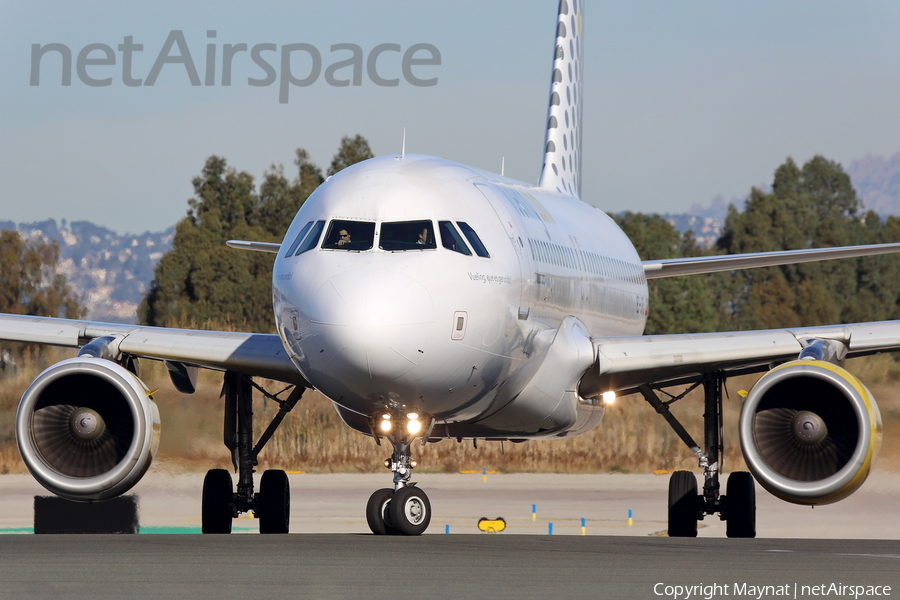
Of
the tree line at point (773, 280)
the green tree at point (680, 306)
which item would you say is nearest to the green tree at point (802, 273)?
the tree line at point (773, 280)

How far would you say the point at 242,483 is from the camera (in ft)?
59.9

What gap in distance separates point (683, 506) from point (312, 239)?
7.33m

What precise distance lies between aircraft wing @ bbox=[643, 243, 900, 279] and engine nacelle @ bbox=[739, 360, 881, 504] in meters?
4.22

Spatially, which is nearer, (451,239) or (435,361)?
(435,361)

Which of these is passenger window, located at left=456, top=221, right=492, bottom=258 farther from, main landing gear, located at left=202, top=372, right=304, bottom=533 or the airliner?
main landing gear, located at left=202, top=372, right=304, bottom=533

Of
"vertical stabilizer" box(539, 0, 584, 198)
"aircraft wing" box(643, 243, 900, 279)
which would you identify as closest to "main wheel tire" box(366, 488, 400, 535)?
"aircraft wing" box(643, 243, 900, 279)

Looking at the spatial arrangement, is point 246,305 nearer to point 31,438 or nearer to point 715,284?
point 715,284

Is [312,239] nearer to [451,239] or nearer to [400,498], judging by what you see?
[451,239]

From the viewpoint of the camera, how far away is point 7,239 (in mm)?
64375

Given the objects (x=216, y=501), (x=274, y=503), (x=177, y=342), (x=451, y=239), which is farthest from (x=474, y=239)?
(x=216, y=501)

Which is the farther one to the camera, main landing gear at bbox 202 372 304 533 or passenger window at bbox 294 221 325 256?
main landing gear at bbox 202 372 304 533

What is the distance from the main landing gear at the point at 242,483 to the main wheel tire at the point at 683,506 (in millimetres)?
4854

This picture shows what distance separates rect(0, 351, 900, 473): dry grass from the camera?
25.4 m

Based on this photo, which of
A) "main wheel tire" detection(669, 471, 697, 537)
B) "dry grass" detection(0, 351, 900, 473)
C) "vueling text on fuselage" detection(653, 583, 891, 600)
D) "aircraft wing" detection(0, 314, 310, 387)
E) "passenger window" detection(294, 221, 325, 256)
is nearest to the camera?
"vueling text on fuselage" detection(653, 583, 891, 600)
